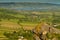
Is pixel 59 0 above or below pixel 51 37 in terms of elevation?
below

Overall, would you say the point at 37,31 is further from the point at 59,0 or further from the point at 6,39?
the point at 59,0

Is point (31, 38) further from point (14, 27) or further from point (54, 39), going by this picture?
point (14, 27)

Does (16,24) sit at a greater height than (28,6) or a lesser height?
greater

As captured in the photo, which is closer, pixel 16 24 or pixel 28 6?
pixel 16 24

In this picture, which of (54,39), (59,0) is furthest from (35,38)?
(59,0)

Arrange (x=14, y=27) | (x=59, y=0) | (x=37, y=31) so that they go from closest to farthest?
(x=37, y=31), (x=14, y=27), (x=59, y=0)

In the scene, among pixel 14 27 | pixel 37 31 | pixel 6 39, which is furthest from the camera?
pixel 14 27

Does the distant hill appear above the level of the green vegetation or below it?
below

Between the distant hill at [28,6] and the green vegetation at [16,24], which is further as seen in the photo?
the distant hill at [28,6]

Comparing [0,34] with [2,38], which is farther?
[0,34]

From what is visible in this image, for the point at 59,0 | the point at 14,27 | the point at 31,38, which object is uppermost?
the point at 31,38

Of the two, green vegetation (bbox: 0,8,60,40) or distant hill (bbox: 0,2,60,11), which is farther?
distant hill (bbox: 0,2,60,11)
